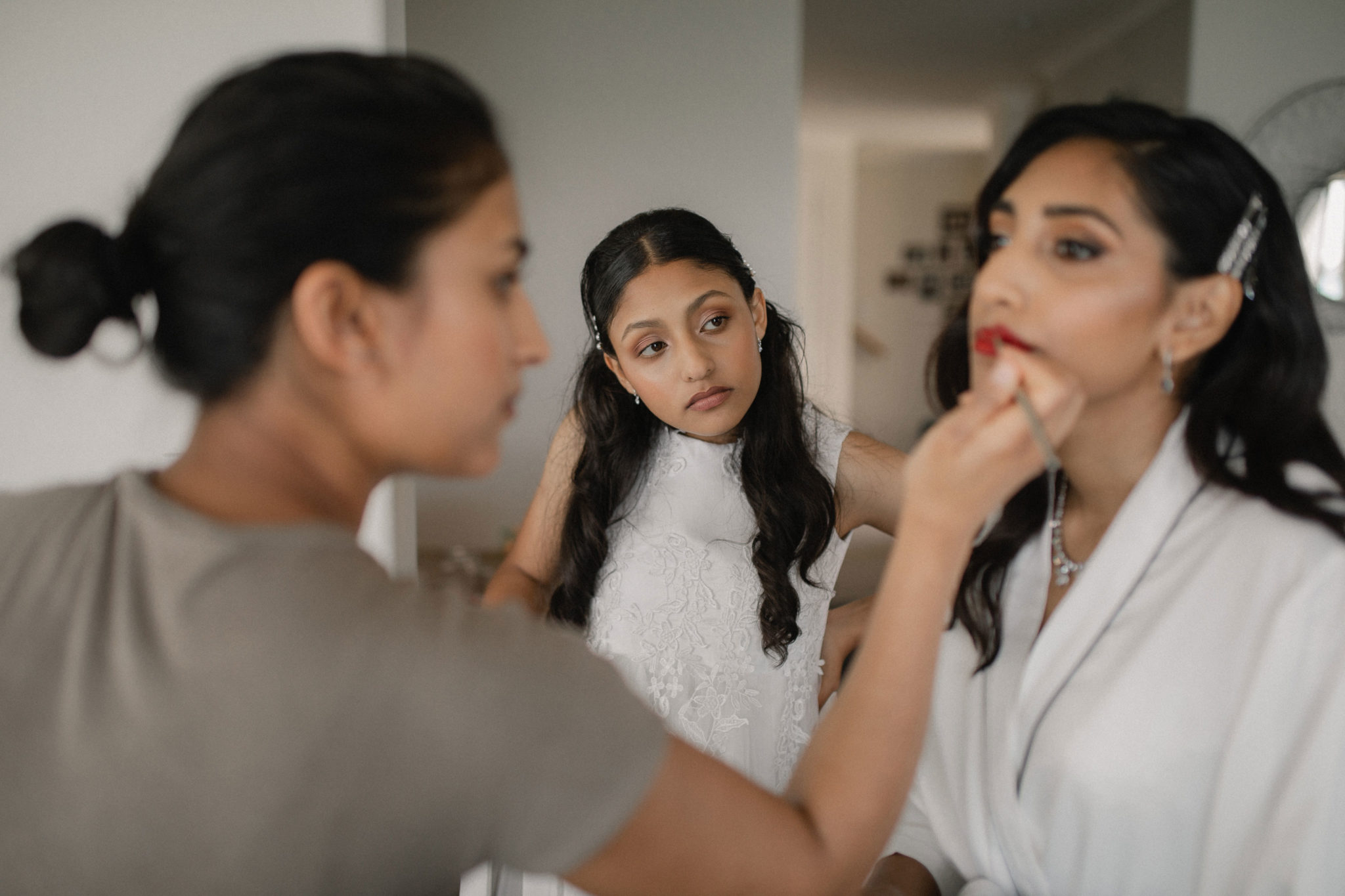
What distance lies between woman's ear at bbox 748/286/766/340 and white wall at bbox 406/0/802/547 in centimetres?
171

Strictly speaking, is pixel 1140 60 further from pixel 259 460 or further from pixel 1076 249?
pixel 259 460

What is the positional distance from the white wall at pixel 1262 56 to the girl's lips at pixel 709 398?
3552 mm

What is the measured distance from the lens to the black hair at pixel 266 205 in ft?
2.24

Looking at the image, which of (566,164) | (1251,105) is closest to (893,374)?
(1251,105)

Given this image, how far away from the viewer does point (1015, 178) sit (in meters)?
1.15

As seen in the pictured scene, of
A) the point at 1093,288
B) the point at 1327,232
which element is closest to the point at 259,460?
the point at 1093,288

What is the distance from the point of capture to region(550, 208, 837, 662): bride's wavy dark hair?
1.59 metres

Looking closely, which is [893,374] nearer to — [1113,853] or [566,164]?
[566,164]

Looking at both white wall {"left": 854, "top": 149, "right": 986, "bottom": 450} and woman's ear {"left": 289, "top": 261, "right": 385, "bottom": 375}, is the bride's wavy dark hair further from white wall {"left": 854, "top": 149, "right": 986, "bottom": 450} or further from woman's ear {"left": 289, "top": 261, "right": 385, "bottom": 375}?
white wall {"left": 854, "top": 149, "right": 986, "bottom": 450}

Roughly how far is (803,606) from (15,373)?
1.77 m

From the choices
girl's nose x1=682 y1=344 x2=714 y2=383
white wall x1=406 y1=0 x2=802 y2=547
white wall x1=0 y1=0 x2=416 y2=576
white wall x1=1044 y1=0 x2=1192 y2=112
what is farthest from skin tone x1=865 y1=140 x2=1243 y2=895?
white wall x1=1044 y1=0 x2=1192 y2=112

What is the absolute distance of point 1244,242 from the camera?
1041 mm

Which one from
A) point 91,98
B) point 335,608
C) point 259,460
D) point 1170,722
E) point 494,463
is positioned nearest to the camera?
point 335,608

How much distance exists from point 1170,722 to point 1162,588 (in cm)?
16
